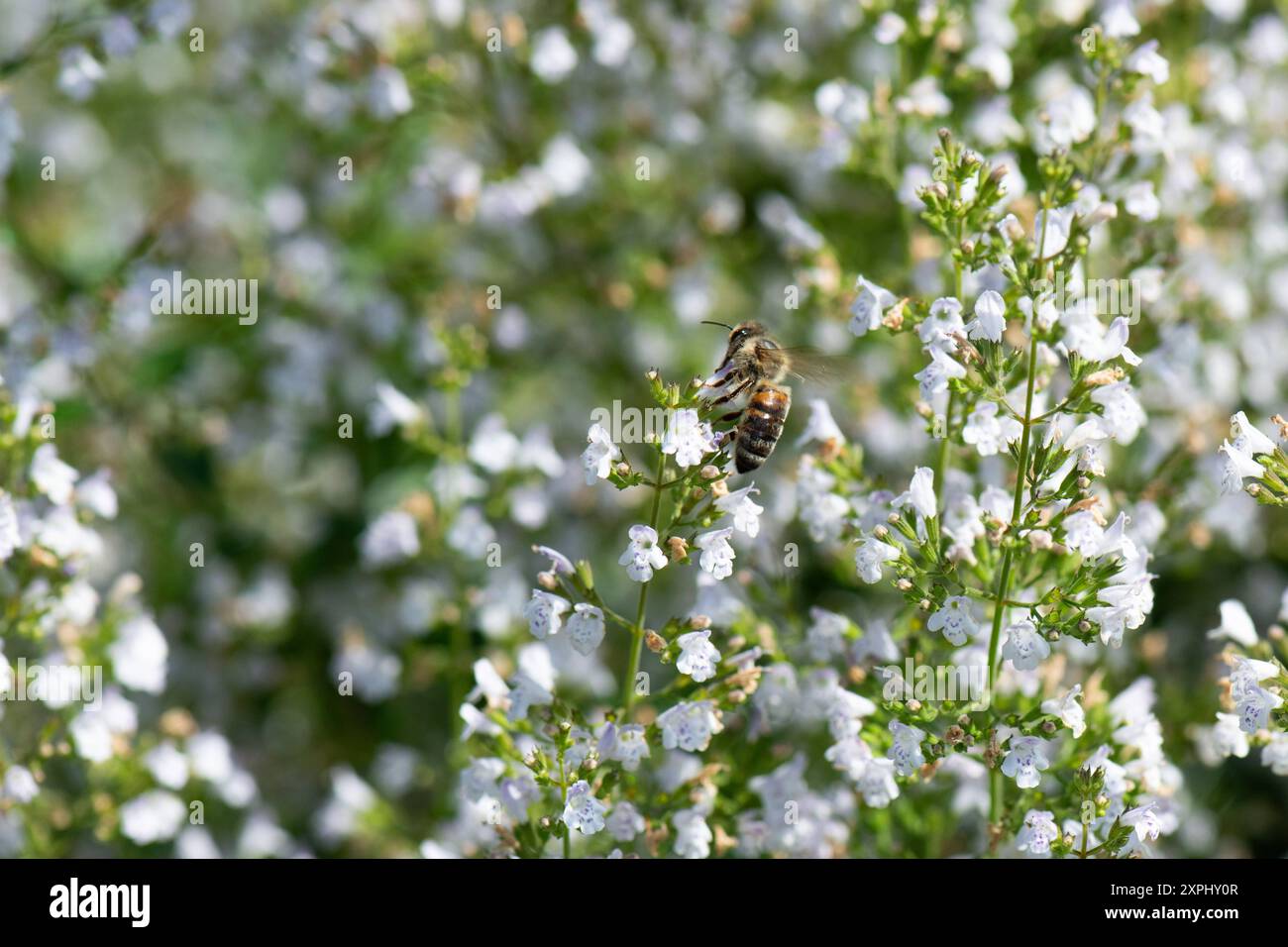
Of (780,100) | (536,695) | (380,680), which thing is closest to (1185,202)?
(780,100)

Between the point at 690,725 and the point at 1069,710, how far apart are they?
0.95 m

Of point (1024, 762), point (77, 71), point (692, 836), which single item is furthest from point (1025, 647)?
point (77, 71)

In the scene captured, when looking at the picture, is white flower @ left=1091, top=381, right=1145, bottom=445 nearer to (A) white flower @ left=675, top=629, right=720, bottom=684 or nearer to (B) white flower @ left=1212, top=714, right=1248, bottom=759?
(B) white flower @ left=1212, top=714, right=1248, bottom=759

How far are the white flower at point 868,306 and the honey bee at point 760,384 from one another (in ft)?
1.67

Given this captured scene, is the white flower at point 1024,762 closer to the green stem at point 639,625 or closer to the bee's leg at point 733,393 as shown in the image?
the green stem at point 639,625

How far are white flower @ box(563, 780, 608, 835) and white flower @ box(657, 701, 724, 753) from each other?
0.23 m

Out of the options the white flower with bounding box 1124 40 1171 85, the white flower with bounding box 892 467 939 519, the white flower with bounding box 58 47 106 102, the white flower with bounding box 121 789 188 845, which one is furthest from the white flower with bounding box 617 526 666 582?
the white flower with bounding box 58 47 106 102

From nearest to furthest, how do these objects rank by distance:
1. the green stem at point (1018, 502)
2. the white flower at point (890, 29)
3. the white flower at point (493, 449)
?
Result: the green stem at point (1018, 502) < the white flower at point (890, 29) < the white flower at point (493, 449)

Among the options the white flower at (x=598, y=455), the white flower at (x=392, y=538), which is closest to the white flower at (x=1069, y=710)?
the white flower at (x=598, y=455)

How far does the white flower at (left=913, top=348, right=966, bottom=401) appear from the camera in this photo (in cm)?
335

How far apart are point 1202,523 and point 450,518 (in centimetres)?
265

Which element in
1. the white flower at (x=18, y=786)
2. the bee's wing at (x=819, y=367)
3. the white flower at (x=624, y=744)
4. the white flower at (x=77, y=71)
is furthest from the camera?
the white flower at (x=77, y=71)

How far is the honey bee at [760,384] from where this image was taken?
4.10 metres
